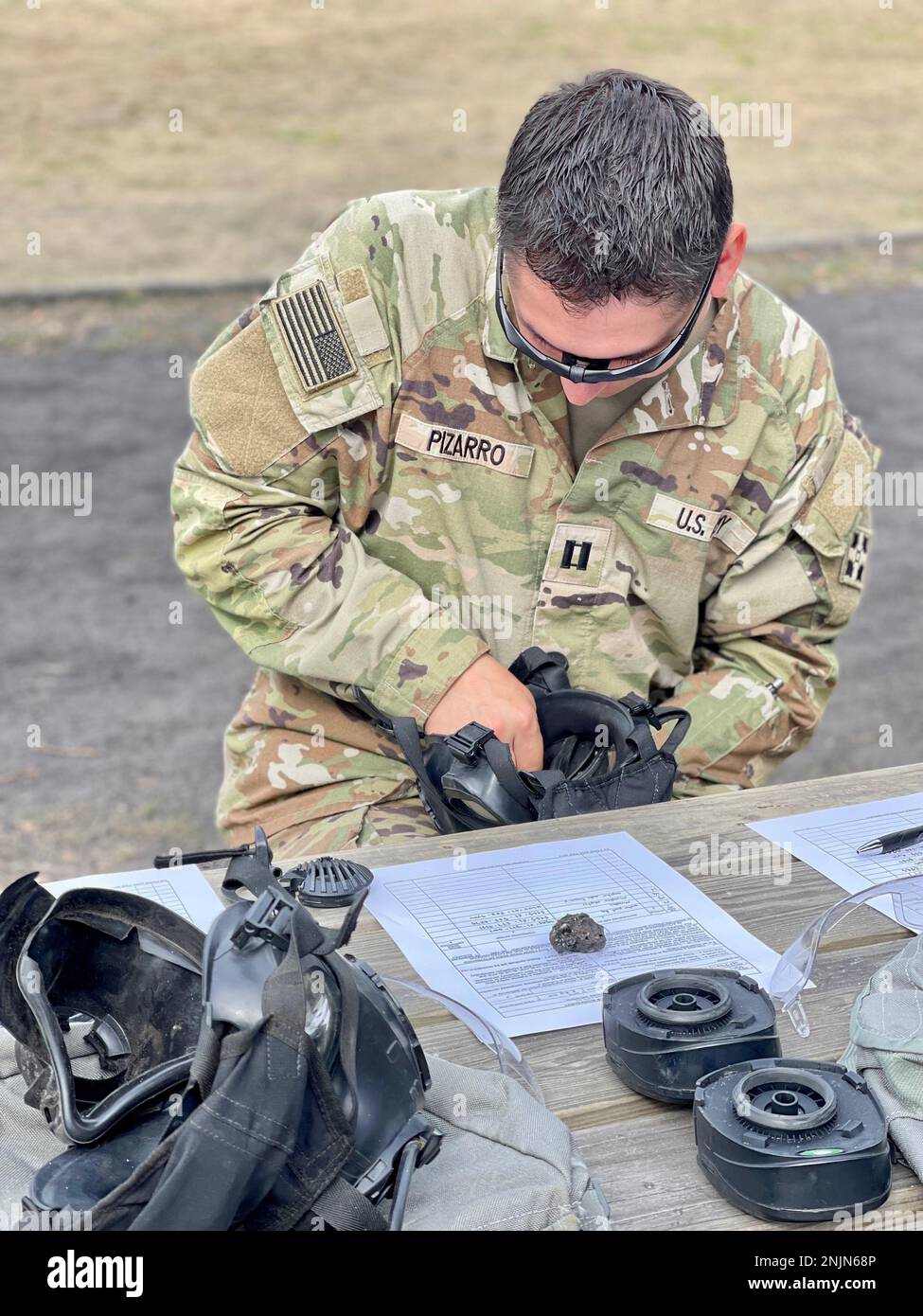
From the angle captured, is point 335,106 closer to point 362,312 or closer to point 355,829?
point 362,312

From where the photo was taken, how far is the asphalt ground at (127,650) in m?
3.80

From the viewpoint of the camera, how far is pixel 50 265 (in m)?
8.69

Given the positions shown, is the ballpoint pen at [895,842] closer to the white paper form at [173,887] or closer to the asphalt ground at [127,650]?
the white paper form at [173,887]

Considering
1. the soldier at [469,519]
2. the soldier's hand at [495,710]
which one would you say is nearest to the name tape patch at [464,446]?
the soldier at [469,519]

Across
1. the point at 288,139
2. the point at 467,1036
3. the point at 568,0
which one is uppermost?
the point at 568,0

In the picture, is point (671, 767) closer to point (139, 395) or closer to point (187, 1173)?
point (187, 1173)

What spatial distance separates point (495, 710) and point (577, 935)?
55cm

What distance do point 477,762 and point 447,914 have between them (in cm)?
31

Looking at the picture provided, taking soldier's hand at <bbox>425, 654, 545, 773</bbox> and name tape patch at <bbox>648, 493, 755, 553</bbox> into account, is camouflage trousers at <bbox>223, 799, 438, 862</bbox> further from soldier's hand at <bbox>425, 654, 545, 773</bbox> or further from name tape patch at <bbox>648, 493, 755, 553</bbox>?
name tape patch at <bbox>648, 493, 755, 553</bbox>

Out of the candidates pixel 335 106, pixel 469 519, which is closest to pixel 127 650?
pixel 469 519

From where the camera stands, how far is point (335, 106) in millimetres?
11672

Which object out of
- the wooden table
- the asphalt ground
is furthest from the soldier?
the asphalt ground

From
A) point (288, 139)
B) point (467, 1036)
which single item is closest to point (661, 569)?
point (467, 1036)

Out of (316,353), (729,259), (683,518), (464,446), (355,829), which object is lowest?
(355,829)
